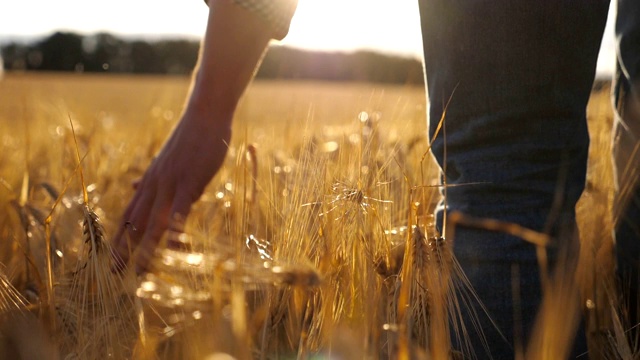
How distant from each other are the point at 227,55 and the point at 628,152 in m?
0.69

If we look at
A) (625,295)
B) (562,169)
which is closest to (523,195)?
(562,169)

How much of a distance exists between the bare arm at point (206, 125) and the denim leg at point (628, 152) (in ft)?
1.93

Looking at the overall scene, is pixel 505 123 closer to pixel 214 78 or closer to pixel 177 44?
pixel 214 78

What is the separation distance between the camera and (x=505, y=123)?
3.11ft

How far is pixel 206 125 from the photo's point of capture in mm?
1051

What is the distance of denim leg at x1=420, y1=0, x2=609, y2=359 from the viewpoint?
92cm

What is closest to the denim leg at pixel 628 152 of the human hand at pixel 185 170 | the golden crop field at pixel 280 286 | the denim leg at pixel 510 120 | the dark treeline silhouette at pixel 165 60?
the golden crop field at pixel 280 286

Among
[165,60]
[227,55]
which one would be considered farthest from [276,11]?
[165,60]

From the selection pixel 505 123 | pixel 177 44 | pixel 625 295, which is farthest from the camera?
pixel 177 44

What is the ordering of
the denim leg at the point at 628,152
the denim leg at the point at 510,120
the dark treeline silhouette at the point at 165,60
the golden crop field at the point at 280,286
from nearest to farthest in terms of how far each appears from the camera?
the golden crop field at the point at 280,286
the denim leg at the point at 510,120
the denim leg at the point at 628,152
the dark treeline silhouette at the point at 165,60

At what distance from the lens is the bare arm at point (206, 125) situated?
3.34 feet

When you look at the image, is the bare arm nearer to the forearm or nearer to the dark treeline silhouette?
the forearm

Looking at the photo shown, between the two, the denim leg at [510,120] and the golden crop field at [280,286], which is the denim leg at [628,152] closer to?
the golden crop field at [280,286]

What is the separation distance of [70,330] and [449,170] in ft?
1.93
